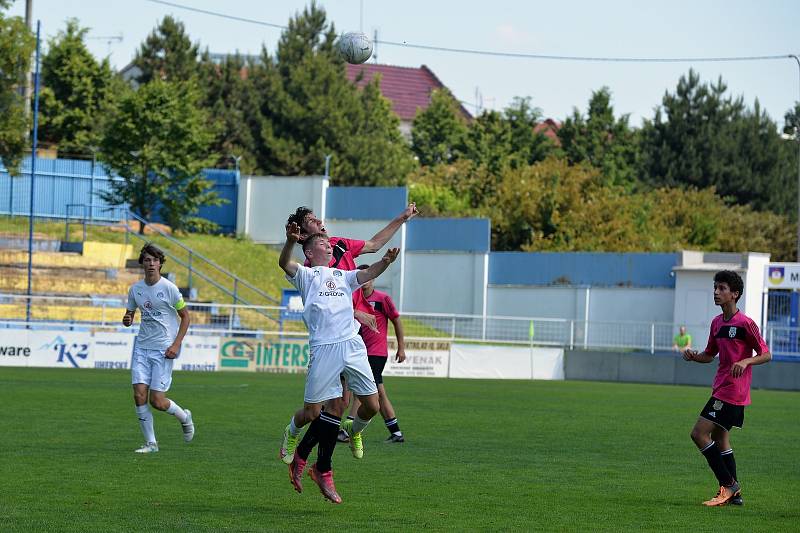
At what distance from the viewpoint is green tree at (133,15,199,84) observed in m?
60.7

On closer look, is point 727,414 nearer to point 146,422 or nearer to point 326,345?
point 326,345

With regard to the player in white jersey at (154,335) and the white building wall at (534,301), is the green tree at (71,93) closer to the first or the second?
the white building wall at (534,301)

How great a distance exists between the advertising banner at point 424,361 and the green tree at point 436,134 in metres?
43.7

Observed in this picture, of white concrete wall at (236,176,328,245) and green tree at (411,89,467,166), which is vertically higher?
green tree at (411,89,467,166)

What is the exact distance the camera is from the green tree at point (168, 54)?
6069cm

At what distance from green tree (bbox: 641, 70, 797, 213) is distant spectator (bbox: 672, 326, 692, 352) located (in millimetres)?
38516

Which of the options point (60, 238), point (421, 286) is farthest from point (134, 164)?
point (421, 286)

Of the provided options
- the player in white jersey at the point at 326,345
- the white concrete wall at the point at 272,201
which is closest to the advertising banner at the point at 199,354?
the white concrete wall at the point at 272,201

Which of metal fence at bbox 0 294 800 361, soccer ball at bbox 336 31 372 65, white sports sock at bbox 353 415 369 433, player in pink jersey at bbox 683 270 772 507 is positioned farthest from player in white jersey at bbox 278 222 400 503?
metal fence at bbox 0 294 800 361

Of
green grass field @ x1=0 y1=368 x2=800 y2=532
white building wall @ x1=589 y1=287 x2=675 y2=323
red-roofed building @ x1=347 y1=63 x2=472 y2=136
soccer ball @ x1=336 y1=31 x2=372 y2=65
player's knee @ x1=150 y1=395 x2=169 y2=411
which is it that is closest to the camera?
green grass field @ x1=0 y1=368 x2=800 y2=532

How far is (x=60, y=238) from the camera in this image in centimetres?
4022

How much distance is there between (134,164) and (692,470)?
36.1 meters

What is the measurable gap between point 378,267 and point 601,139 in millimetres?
66852

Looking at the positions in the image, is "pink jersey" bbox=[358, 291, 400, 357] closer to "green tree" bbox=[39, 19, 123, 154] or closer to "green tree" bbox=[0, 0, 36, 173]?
"green tree" bbox=[0, 0, 36, 173]
